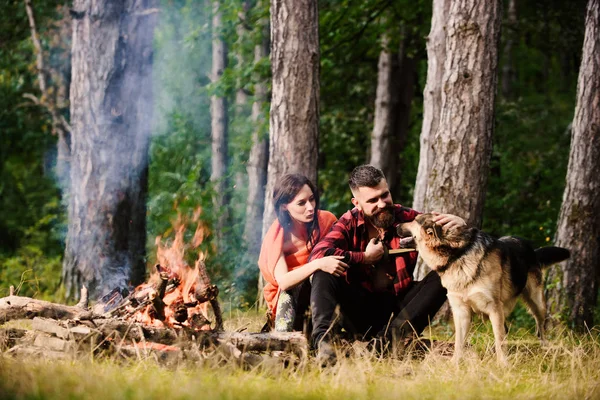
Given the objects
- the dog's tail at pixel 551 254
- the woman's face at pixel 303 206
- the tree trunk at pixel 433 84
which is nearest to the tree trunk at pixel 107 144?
the woman's face at pixel 303 206

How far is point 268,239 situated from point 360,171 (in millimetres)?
1015

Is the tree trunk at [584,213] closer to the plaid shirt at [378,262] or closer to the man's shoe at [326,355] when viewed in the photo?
the plaid shirt at [378,262]

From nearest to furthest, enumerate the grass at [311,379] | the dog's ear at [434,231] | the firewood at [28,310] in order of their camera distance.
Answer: the grass at [311,379]
the firewood at [28,310]
the dog's ear at [434,231]

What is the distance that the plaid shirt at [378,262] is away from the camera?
6258mm

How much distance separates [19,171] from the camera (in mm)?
19516

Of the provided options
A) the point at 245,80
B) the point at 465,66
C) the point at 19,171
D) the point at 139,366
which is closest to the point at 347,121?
the point at 245,80

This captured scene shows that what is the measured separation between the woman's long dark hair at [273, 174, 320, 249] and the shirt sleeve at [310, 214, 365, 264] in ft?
0.91

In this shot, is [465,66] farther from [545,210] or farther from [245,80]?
[545,210]

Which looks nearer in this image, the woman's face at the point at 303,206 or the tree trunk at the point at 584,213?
the woman's face at the point at 303,206

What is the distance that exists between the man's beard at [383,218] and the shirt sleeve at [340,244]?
210mm

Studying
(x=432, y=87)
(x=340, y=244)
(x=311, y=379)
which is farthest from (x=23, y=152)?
(x=311, y=379)

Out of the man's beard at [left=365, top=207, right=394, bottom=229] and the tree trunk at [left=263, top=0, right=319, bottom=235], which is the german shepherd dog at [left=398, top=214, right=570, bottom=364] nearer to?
the man's beard at [left=365, top=207, right=394, bottom=229]

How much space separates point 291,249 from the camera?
645 cm

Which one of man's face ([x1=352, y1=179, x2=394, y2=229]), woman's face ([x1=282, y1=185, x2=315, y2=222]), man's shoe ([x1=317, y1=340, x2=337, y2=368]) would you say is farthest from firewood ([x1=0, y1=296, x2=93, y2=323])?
man's face ([x1=352, y1=179, x2=394, y2=229])
